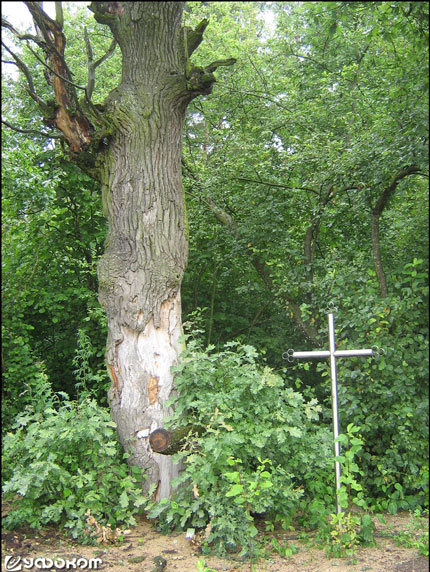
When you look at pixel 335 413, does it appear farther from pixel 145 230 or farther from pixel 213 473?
pixel 145 230

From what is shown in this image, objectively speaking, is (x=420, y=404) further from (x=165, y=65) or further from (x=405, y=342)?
(x=165, y=65)

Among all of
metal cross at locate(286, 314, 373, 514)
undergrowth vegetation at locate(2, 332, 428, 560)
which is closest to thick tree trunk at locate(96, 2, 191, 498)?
undergrowth vegetation at locate(2, 332, 428, 560)

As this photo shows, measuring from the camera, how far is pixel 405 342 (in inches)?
197

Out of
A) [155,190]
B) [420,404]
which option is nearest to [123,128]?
[155,190]

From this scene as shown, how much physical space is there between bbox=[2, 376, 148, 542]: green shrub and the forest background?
0.07ft

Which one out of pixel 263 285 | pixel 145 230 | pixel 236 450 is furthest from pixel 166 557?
pixel 263 285

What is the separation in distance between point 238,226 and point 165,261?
8.92 feet

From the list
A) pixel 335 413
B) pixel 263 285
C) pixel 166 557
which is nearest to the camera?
pixel 166 557

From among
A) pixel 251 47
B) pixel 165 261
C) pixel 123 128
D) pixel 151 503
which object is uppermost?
pixel 251 47

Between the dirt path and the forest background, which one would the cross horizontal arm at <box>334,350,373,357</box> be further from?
Result: the dirt path

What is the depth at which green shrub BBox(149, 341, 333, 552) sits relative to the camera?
4.49m

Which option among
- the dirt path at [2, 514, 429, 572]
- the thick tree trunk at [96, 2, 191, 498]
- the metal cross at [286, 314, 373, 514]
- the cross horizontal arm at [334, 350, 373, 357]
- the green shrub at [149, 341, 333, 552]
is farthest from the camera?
the thick tree trunk at [96, 2, 191, 498]

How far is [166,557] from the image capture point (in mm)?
4453

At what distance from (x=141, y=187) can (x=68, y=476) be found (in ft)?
8.30
